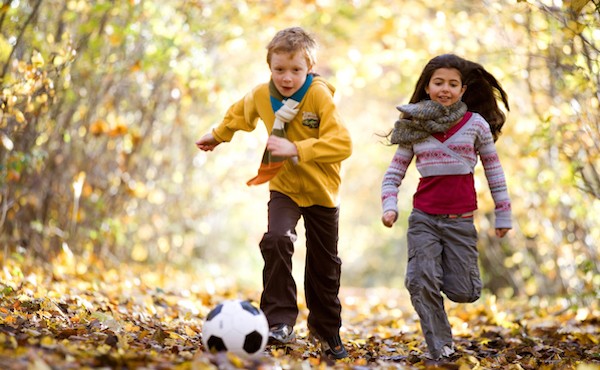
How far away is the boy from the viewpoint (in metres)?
4.04

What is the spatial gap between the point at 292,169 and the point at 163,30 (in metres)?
3.52

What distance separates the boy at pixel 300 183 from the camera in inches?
159

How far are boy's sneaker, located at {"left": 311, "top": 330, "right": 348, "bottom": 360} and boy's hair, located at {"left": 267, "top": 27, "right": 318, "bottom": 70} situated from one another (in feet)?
5.33

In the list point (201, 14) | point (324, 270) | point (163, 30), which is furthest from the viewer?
point (201, 14)

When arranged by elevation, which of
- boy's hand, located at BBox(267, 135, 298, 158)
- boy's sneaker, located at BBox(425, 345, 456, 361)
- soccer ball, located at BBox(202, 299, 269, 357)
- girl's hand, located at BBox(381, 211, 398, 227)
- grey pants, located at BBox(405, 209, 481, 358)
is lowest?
boy's sneaker, located at BBox(425, 345, 456, 361)

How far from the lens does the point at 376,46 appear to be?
9.50 metres

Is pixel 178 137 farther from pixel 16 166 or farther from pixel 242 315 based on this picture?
pixel 242 315

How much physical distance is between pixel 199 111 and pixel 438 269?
6497 millimetres

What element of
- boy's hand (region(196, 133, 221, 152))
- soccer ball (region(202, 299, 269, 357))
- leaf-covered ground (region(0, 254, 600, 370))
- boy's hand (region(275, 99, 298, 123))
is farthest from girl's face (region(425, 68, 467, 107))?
soccer ball (region(202, 299, 269, 357))

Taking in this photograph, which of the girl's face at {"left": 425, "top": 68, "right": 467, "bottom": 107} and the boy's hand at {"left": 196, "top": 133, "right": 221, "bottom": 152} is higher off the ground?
the girl's face at {"left": 425, "top": 68, "right": 467, "bottom": 107}

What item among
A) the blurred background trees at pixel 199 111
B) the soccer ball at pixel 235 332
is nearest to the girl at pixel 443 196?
the blurred background trees at pixel 199 111

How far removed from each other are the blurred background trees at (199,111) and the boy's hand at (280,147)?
188 cm

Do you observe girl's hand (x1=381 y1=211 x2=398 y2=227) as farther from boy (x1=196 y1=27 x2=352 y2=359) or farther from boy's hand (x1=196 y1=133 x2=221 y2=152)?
boy's hand (x1=196 y1=133 x2=221 y2=152)

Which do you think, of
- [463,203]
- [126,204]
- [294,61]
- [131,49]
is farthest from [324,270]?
[126,204]
